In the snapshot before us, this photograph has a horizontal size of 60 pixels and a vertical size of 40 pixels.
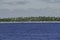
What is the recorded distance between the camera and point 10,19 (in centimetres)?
9562

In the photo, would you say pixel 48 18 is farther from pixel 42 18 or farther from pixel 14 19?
pixel 14 19

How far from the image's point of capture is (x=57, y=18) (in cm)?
8956

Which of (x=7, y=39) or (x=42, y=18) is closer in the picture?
(x=7, y=39)

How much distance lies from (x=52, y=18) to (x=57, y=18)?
→ 308 centimetres

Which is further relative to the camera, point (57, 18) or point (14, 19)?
point (14, 19)

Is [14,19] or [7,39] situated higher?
[7,39]

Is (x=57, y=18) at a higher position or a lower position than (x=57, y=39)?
lower

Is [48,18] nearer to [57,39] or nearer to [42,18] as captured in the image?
[42,18]

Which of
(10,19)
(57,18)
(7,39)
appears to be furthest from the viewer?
(10,19)

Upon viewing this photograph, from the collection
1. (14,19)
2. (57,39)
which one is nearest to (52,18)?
(14,19)

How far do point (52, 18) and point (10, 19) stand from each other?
57.8ft

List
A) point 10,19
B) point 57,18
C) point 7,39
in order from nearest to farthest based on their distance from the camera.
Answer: point 7,39
point 57,18
point 10,19

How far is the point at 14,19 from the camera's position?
3829 inches

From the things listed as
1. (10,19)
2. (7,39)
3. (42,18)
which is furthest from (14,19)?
(7,39)
